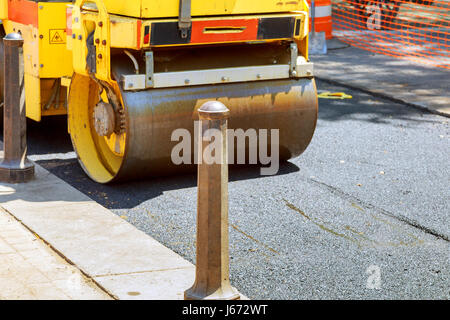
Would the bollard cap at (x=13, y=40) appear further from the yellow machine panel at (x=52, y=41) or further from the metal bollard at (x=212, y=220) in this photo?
the metal bollard at (x=212, y=220)

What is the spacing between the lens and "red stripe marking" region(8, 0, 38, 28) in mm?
6973

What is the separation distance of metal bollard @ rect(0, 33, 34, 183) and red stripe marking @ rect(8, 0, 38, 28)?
29.8 inches

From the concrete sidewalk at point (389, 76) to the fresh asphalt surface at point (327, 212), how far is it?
160 cm

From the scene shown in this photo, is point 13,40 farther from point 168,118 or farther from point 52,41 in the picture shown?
point 168,118

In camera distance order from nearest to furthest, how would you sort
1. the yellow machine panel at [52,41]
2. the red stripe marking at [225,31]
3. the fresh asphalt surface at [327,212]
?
the fresh asphalt surface at [327,212], the red stripe marking at [225,31], the yellow machine panel at [52,41]

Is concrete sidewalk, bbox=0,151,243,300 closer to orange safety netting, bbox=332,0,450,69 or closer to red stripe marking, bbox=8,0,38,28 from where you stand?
red stripe marking, bbox=8,0,38,28

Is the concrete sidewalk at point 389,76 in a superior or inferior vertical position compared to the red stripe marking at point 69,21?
inferior

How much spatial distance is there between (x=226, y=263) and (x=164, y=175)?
7.69 ft

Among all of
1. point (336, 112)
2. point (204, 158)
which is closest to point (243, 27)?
point (204, 158)

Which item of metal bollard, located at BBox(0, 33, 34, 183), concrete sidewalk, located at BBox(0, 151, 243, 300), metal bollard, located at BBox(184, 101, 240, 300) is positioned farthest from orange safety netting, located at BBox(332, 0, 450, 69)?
metal bollard, located at BBox(184, 101, 240, 300)

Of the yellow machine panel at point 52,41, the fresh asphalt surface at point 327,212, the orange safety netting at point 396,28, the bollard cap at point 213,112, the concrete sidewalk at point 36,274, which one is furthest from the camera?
the orange safety netting at point 396,28

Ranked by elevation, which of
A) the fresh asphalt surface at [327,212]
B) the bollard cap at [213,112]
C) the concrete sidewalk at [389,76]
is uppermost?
the bollard cap at [213,112]

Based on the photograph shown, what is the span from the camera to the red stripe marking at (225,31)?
6.05 meters

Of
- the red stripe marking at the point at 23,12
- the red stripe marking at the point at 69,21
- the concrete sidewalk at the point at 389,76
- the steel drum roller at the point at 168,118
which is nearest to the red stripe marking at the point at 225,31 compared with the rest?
the steel drum roller at the point at 168,118
